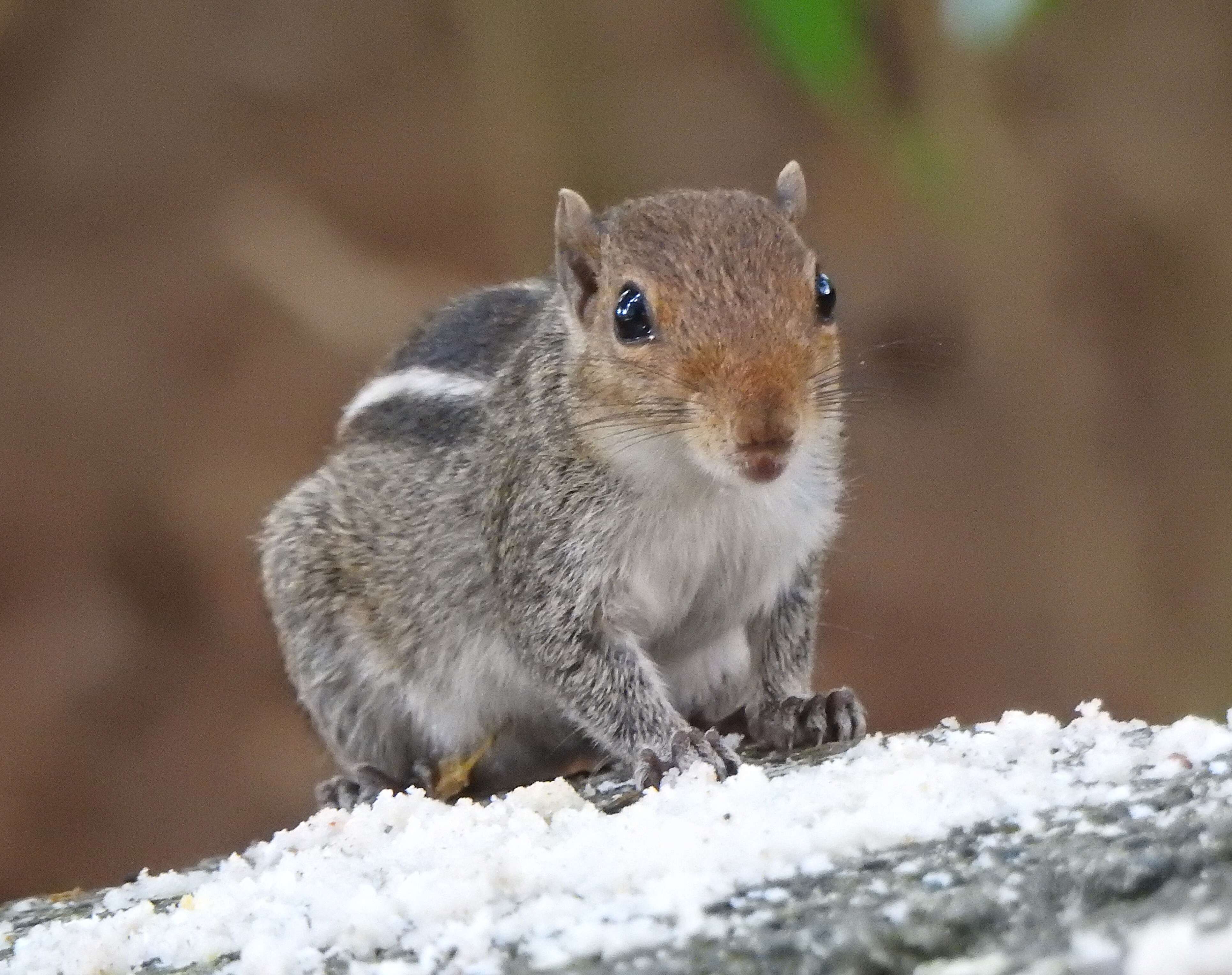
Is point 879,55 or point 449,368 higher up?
point 879,55

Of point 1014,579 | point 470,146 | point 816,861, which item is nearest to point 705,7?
point 470,146

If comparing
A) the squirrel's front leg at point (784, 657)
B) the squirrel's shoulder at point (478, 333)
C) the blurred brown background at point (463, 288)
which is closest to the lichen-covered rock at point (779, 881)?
the squirrel's front leg at point (784, 657)

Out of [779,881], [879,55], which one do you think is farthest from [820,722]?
[879,55]

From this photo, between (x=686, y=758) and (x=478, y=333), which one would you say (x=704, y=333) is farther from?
(x=478, y=333)

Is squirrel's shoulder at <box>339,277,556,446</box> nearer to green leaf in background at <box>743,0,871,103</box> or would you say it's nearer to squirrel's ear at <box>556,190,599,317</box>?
squirrel's ear at <box>556,190,599,317</box>

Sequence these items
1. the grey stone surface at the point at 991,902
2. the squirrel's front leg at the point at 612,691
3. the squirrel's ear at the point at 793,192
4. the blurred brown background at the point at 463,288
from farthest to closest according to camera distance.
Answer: the blurred brown background at the point at 463,288
the squirrel's ear at the point at 793,192
the squirrel's front leg at the point at 612,691
the grey stone surface at the point at 991,902

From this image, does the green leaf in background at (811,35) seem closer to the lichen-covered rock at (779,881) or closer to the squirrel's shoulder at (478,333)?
the squirrel's shoulder at (478,333)

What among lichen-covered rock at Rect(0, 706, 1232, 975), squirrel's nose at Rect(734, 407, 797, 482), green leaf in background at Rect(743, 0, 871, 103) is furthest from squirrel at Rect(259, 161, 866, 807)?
lichen-covered rock at Rect(0, 706, 1232, 975)
